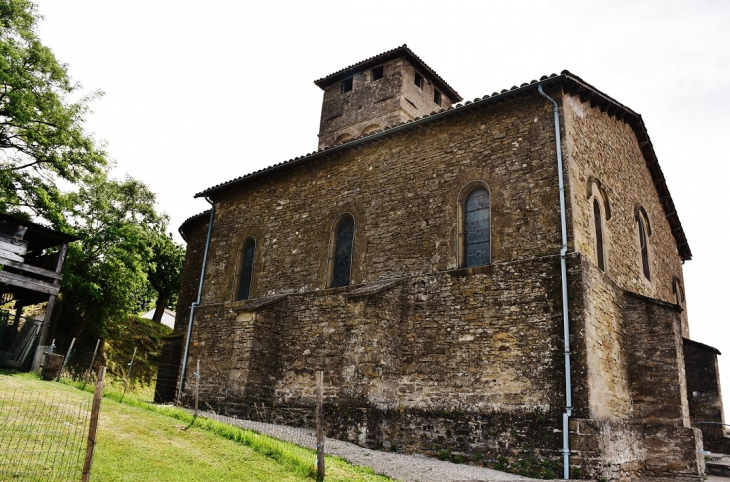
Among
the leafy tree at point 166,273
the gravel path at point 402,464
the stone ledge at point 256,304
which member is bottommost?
the gravel path at point 402,464

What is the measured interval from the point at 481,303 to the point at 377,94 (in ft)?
43.8

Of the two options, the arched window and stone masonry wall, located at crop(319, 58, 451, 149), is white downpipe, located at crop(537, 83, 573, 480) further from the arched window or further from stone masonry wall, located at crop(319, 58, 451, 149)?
stone masonry wall, located at crop(319, 58, 451, 149)

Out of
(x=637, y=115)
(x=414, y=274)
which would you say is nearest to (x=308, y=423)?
(x=414, y=274)

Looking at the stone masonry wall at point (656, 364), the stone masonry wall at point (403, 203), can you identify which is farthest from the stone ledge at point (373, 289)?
the stone masonry wall at point (656, 364)

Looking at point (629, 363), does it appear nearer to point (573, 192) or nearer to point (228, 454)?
point (573, 192)

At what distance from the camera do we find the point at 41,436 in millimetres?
7695

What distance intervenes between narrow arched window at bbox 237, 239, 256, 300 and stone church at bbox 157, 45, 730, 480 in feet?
0.41

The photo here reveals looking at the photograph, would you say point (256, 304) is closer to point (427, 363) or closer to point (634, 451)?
point (427, 363)

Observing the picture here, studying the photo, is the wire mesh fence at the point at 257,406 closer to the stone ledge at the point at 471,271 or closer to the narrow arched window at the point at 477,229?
the stone ledge at the point at 471,271

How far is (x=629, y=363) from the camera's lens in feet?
38.6

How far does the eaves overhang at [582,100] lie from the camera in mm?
11766

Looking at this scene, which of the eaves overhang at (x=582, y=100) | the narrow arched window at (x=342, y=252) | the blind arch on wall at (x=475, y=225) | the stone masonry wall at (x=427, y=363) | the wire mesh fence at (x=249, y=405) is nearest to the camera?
the stone masonry wall at (x=427, y=363)

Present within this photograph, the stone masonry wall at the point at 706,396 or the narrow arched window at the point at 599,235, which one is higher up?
the narrow arched window at the point at 599,235

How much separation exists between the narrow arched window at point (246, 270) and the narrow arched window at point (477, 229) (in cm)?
713
